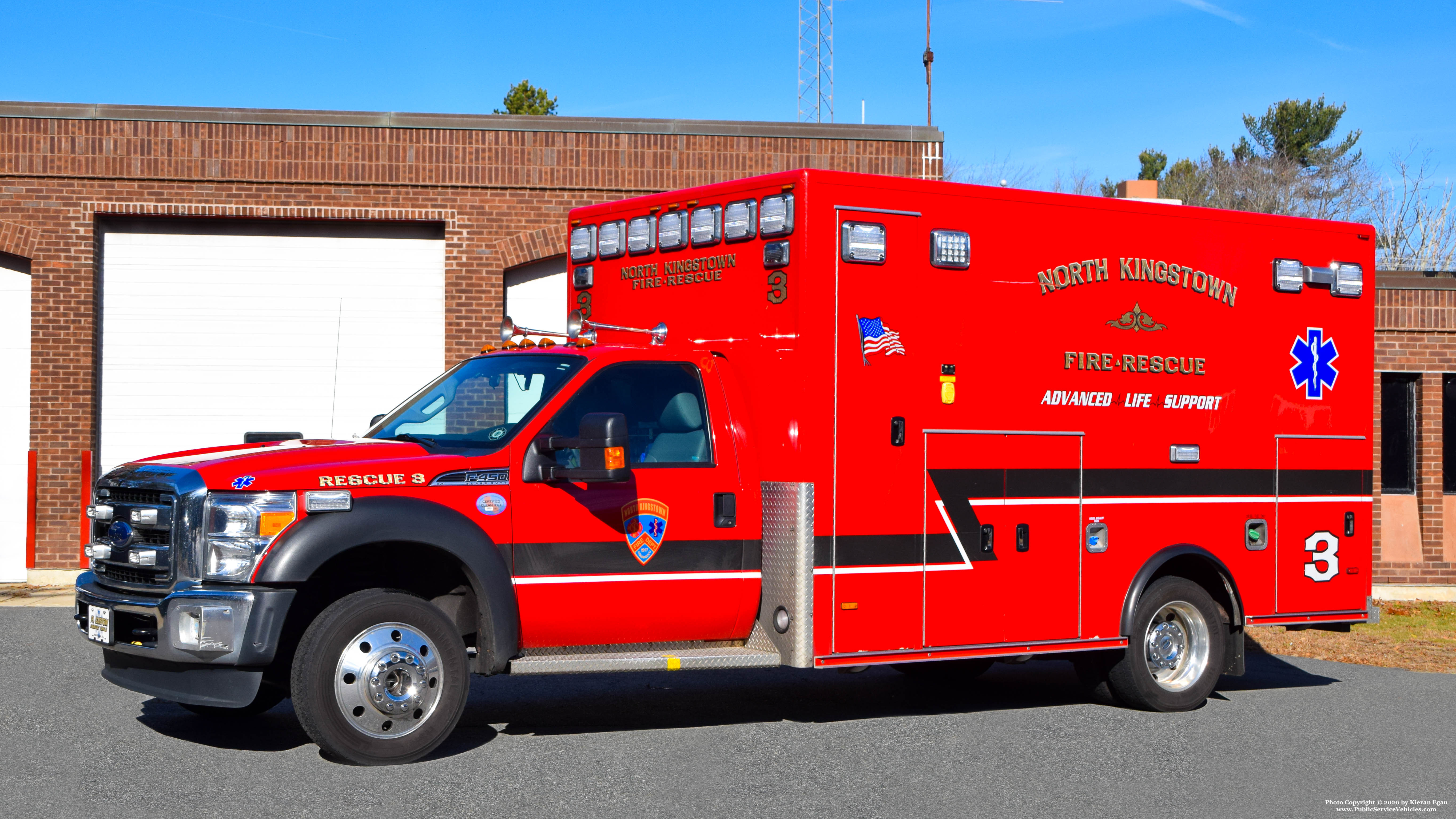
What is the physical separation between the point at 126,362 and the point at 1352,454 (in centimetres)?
1218

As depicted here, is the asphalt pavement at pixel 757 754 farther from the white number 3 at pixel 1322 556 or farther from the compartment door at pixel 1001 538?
the white number 3 at pixel 1322 556

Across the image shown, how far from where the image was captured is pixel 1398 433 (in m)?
16.3

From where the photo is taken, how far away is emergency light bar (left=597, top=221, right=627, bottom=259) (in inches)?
357

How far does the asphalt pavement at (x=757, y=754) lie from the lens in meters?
6.46

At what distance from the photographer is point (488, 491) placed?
7168 millimetres

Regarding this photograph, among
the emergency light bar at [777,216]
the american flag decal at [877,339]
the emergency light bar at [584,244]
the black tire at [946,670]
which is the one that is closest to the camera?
the emergency light bar at [777,216]

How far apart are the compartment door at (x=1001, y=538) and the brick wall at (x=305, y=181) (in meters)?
8.06

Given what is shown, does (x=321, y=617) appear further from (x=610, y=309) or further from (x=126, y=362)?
(x=126, y=362)

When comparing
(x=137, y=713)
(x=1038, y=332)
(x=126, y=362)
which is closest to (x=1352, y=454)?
(x=1038, y=332)

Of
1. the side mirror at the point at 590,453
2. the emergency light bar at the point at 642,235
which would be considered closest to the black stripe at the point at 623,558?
the side mirror at the point at 590,453

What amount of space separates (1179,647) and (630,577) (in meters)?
3.87

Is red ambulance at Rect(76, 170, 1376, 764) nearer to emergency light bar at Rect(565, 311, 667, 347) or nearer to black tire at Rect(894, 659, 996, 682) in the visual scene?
emergency light bar at Rect(565, 311, 667, 347)

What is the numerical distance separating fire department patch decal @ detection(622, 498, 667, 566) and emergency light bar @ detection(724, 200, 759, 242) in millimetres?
1612

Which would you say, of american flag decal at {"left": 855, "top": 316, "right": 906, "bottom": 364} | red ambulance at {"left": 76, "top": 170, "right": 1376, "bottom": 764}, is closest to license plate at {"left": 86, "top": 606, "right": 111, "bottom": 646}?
red ambulance at {"left": 76, "top": 170, "right": 1376, "bottom": 764}
